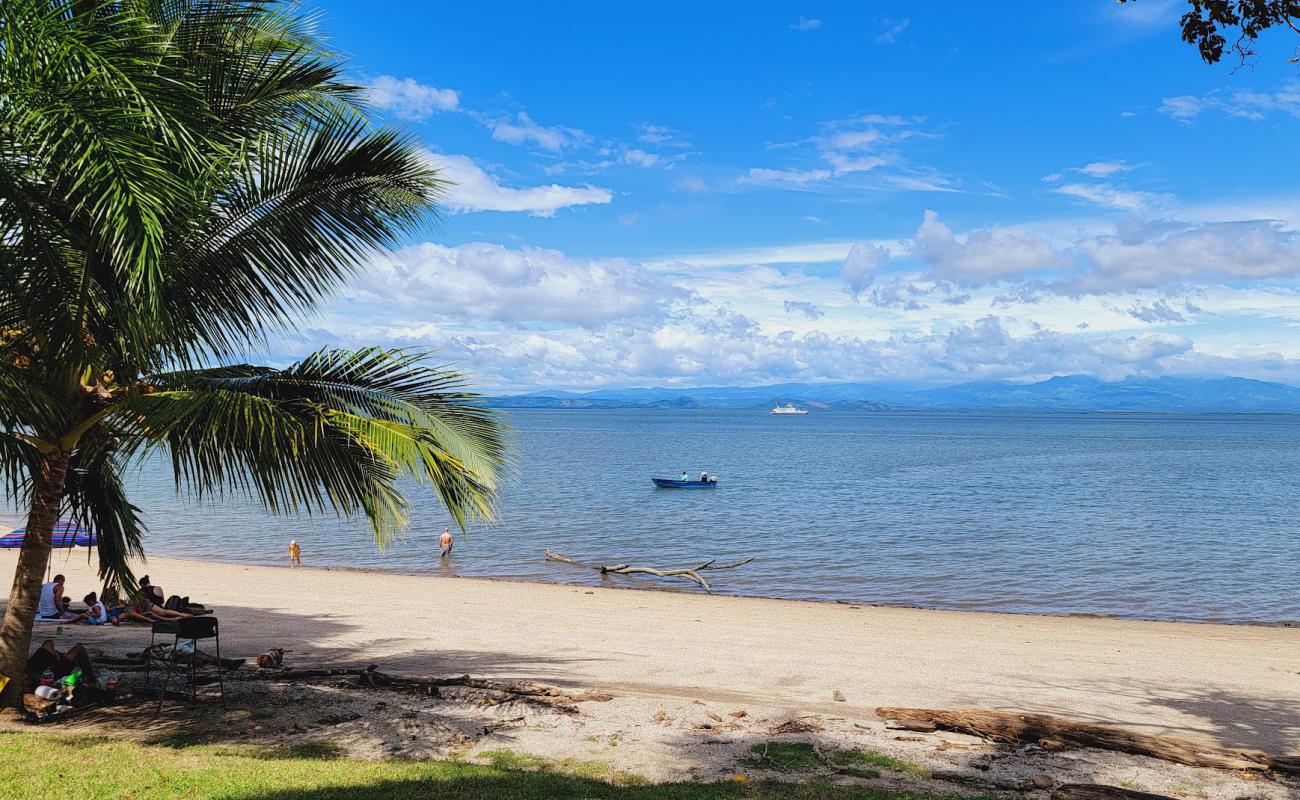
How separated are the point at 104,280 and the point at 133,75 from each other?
5.27ft

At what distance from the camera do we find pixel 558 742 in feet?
27.4

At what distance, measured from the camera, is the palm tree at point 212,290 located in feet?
20.3

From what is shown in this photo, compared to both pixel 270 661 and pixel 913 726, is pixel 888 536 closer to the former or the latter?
pixel 913 726

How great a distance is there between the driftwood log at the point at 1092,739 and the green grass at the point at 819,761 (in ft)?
4.75

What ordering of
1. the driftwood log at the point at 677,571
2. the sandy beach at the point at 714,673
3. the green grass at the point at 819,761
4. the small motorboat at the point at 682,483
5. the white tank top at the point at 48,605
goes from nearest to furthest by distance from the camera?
the green grass at the point at 819,761, the sandy beach at the point at 714,673, the white tank top at the point at 48,605, the driftwood log at the point at 677,571, the small motorboat at the point at 682,483

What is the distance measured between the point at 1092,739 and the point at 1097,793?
1805mm

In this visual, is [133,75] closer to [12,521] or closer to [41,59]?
[41,59]

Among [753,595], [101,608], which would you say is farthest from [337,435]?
[753,595]

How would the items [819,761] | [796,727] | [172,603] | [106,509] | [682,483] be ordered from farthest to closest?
[682,483] < [172,603] < [106,509] < [796,727] < [819,761]

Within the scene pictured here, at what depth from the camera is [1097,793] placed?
23.5ft

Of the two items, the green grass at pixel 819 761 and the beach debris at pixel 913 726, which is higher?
the green grass at pixel 819 761

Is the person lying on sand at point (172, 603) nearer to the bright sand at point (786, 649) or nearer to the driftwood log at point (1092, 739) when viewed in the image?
the bright sand at point (786, 649)

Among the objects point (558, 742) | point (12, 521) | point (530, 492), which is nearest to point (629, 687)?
point (558, 742)

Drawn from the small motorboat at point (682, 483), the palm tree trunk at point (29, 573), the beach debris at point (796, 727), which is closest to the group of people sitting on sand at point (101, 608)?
the palm tree trunk at point (29, 573)
